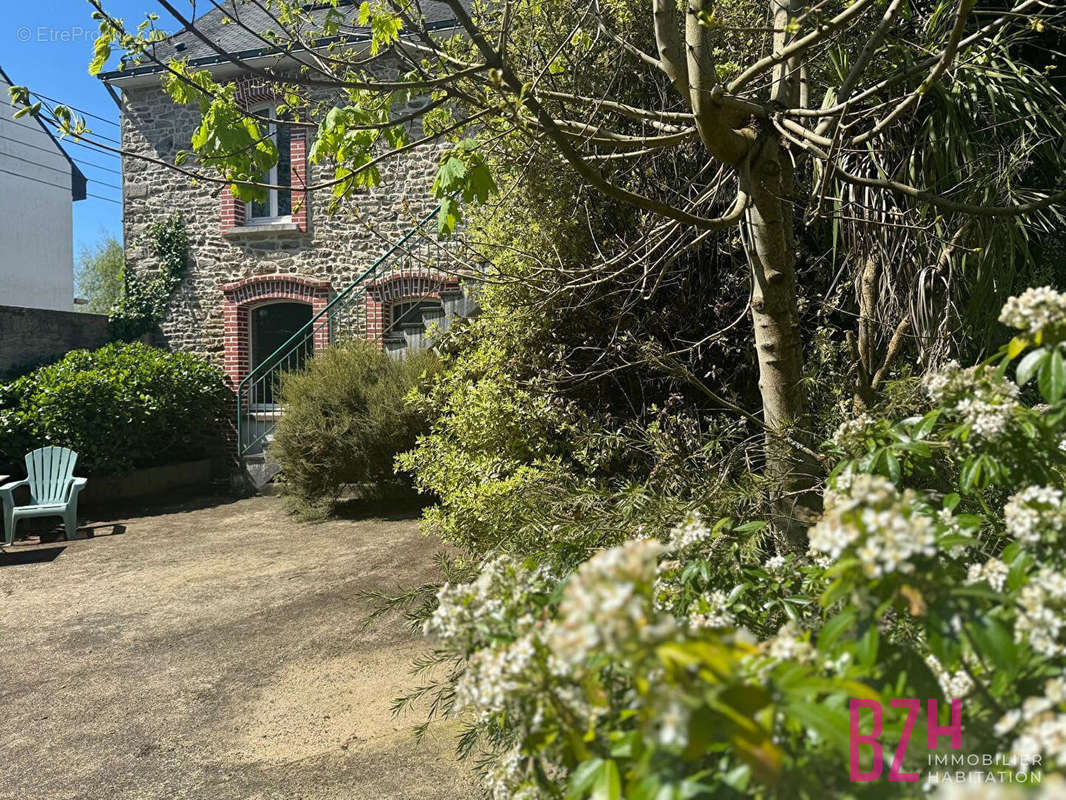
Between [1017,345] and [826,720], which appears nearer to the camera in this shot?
[826,720]

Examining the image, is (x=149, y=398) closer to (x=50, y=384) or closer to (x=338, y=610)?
(x=50, y=384)

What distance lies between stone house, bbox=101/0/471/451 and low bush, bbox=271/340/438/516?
8.94 ft

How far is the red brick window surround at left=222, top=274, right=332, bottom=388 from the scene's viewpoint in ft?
38.5

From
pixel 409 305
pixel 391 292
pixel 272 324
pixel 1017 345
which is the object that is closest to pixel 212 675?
pixel 1017 345

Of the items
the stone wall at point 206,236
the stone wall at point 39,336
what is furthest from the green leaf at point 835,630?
the stone wall at point 39,336

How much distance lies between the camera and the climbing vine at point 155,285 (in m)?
12.2

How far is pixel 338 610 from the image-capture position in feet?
15.9

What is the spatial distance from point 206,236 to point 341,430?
20.2ft

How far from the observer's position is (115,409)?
29.8ft

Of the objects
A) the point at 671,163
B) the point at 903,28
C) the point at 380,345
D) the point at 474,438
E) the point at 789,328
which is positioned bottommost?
the point at 474,438

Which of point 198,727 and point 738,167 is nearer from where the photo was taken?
point 738,167

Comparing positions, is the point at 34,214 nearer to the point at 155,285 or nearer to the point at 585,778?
the point at 155,285

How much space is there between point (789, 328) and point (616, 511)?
1.02 meters

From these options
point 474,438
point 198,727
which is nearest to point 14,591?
point 198,727
